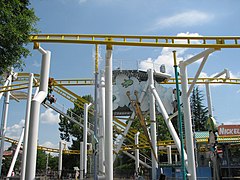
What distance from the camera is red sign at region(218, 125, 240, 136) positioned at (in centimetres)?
1988

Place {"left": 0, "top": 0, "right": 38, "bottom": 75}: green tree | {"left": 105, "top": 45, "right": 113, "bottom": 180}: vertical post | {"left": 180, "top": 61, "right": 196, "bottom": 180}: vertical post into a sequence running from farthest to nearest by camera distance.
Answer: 1. {"left": 180, "top": 61, "right": 196, "bottom": 180}: vertical post
2. {"left": 105, "top": 45, "right": 113, "bottom": 180}: vertical post
3. {"left": 0, "top": 0, "right": 38, "bottom": 75}: green tree

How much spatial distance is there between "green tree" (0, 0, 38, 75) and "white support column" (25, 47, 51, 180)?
826 millimetres

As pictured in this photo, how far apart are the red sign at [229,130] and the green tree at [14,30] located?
52.2ft

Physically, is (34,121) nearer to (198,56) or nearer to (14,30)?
(14,30)

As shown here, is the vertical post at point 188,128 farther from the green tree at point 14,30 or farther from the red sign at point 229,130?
the red sign at point 229,130

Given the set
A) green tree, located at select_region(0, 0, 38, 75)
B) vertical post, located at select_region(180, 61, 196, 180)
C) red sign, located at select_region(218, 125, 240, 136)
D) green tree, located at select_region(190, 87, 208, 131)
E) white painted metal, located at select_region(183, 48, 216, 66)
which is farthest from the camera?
green tree, located at select_region(190, 87, 208, 131)

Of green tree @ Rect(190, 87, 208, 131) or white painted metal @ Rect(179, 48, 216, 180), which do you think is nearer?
white painted metal @ Rect(179, 48, 216, 180)

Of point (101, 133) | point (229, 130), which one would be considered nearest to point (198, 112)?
point (229, 130)

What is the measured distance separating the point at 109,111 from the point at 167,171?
9986 mm

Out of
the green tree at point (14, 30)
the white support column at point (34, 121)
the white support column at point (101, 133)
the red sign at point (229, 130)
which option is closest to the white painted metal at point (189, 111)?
the white support column at point (101, 133)

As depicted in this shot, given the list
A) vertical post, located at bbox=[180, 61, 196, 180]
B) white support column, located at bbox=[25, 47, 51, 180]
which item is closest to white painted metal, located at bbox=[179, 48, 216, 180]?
vertical post, located at bbox=[180, 61, 196, 180]

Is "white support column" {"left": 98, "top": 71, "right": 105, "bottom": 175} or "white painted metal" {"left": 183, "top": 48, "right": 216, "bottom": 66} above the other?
"white painted metal" {"left": 183, "top": 48, "right": 216, "bottom": 66}

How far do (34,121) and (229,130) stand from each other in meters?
15.9

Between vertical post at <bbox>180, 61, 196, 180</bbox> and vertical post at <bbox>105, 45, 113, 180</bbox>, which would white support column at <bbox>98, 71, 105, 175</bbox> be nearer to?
vertical post at <bbox>105, 45, 113, 180</bbox>
